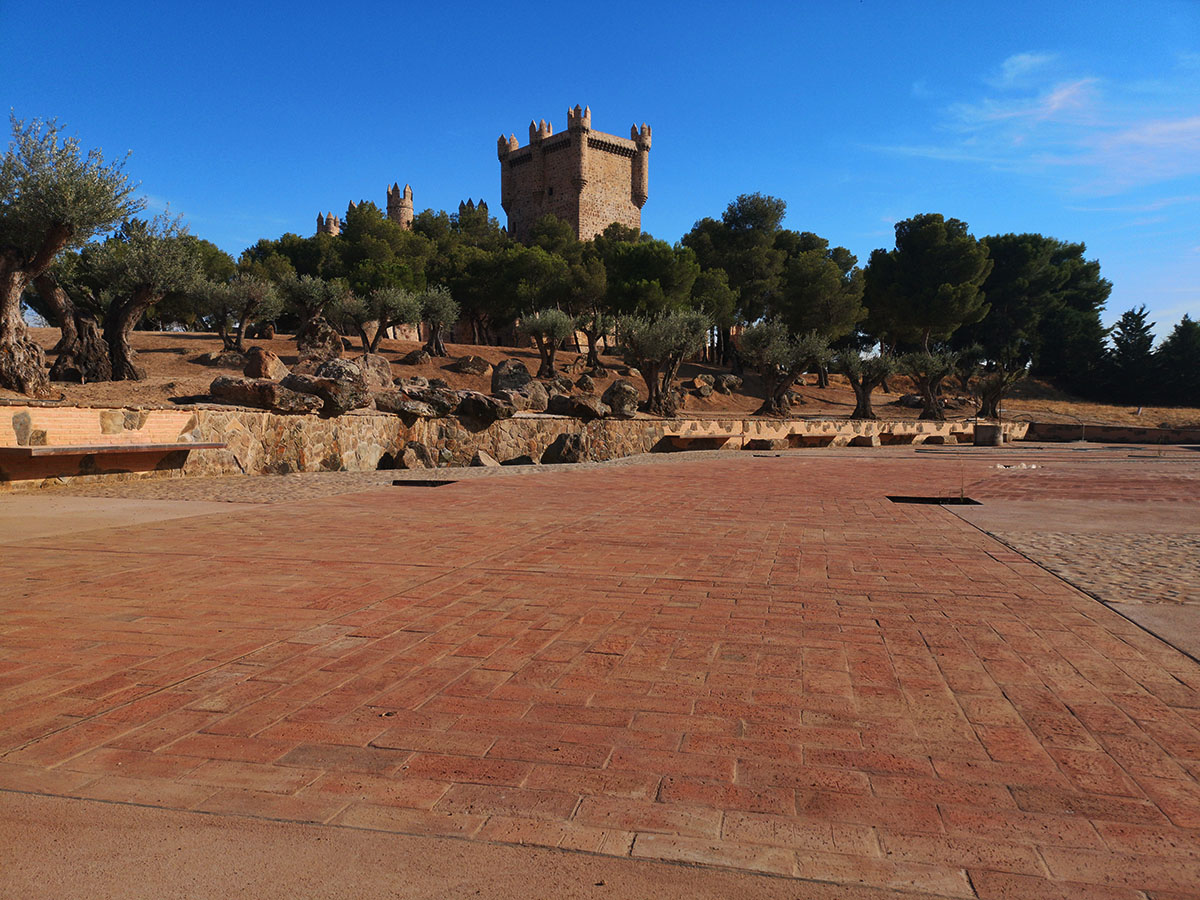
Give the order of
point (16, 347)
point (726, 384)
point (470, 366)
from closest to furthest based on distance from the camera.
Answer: point (16, 347) < point (470, 366) < point (726, 384)

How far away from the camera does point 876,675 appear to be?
3072mm

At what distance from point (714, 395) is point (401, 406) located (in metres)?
29.5

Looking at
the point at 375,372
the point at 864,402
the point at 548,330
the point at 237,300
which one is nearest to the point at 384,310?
the point at 237,300

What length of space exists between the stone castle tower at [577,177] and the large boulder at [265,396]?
2716 inches

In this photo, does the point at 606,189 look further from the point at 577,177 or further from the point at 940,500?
the point at 940,500

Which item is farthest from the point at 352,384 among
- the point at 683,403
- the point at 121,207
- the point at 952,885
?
the point at 683,403

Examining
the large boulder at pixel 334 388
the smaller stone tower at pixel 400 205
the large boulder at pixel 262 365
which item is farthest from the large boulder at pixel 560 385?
the smaller stone tower at pixel 400 205

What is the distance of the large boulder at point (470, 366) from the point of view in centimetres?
3769

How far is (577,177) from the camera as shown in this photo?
79.1m

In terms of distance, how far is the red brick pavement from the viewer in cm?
194

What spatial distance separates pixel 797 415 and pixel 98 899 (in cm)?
3845

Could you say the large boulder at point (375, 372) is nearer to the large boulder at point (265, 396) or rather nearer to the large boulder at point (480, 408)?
the large boulder at point (480, 408)

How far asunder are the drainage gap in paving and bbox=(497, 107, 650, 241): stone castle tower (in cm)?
7347

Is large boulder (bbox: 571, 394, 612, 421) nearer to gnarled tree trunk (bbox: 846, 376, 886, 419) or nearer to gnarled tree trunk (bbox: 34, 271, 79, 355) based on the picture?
gnarled tree trunk (bbox: 34, 271, 79, 355)
